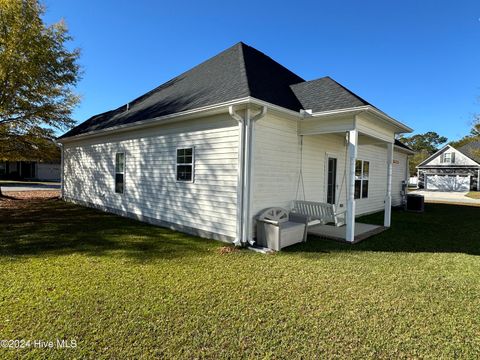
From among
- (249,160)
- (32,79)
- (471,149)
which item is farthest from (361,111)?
(471,149)

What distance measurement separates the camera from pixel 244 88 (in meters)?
6.27

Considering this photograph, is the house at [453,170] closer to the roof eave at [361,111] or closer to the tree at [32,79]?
the roof eave at [361,111]

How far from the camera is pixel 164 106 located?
8.67 meters

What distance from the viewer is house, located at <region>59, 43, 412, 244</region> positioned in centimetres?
617

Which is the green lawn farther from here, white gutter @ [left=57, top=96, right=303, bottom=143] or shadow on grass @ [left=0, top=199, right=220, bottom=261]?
white gutter @ [left=57, top=96, right=303, bottom=143]

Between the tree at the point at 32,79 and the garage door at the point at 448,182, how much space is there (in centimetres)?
4107

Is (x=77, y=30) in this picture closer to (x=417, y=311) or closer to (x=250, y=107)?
(x=250, y=107)

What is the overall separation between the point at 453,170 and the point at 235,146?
1546 inches

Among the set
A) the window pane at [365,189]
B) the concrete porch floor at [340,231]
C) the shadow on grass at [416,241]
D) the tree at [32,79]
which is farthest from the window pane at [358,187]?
the tree at [32,79]

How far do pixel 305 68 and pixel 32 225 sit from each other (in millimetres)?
13993

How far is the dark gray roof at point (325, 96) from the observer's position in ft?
21.2

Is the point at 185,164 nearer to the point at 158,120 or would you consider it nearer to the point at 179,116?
the point at 179,116

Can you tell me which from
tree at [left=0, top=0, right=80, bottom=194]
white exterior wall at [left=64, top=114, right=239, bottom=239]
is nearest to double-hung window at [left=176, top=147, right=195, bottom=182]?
white exterior wall at [left=64, top=114, right=239, bottom=239]

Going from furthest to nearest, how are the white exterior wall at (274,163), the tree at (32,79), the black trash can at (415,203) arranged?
the black trash can at (415,203) < the tree at (32,79) < the white exterior wall at (274,163)
